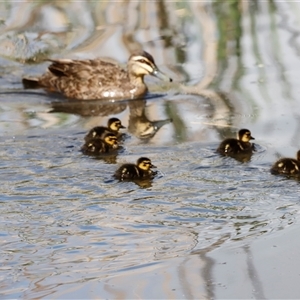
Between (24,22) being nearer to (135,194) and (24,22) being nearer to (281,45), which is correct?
(281,45)

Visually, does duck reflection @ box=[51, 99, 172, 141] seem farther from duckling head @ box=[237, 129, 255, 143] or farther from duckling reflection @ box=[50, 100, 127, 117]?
duckling head @ box=[237, 129, 255, 143]

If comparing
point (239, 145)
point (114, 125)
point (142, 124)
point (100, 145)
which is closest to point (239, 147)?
point (239, 145)

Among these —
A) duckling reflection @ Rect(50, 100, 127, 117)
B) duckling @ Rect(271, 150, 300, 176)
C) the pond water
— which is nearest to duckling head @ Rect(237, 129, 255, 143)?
the pond water

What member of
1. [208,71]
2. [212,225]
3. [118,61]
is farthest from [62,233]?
[118,61]

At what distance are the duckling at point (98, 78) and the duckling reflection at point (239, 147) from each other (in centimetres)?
241

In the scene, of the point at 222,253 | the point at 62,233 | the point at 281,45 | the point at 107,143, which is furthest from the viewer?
the point at 281,45

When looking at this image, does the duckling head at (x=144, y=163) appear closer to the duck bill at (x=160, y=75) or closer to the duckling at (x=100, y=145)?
the duckling at (x=100, y=145)

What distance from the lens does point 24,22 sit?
40.9 ft

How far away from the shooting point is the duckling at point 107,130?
314 inches

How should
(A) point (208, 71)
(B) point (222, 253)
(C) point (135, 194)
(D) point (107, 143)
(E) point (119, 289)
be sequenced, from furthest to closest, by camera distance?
(A) point (208, 71)
(D) point (107, 143)
(C) point (135, 194)
(B) point (222, 253)
(E) point (119, 289)

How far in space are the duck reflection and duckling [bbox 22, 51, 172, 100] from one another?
18 centimetres

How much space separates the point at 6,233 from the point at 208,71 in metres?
4.73

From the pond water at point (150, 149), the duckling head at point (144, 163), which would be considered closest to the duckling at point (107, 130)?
the pond water at point (150, 149)

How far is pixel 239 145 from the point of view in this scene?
7.52 m
